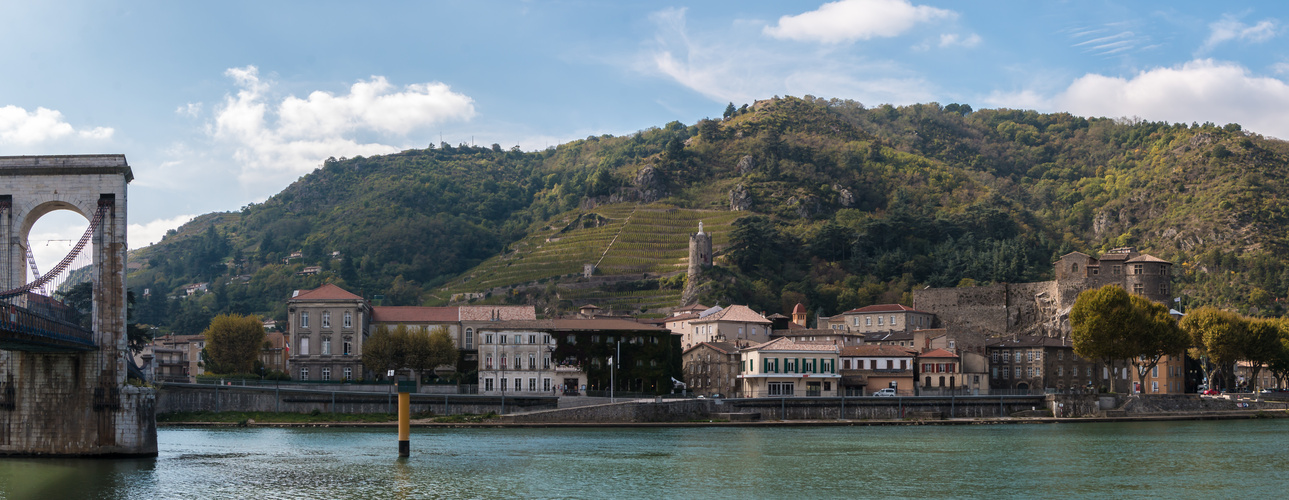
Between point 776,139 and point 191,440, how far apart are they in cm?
12275

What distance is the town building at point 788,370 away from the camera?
74812 mm

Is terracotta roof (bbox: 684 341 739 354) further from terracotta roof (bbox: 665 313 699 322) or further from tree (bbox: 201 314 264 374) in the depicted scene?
tree (bbox: 201 314 264 374)

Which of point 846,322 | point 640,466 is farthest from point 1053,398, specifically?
point 640,466

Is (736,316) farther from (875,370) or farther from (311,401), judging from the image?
(311,401)

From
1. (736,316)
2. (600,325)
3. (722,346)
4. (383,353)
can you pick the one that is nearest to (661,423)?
(600,325)

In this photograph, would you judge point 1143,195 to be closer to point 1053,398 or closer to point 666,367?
point 1053,398

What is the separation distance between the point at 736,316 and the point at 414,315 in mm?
24130

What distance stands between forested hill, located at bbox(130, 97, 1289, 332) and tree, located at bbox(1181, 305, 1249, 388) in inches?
1313

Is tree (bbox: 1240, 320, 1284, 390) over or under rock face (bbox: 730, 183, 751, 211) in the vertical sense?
under

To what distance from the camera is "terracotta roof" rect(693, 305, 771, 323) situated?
87.9 m

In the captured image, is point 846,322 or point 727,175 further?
point 727,175

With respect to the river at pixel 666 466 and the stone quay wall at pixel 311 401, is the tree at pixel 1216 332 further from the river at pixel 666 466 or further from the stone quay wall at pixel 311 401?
the stone quay wall at pixel 311 401

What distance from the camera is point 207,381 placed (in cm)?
7306

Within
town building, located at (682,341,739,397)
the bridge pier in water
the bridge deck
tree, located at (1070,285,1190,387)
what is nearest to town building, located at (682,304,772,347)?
town building, located at (682,341,739,397)
